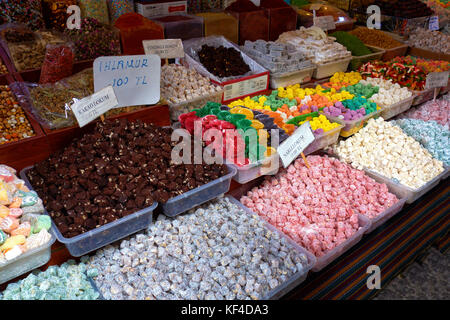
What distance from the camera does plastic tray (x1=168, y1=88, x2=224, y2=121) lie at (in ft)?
7.33

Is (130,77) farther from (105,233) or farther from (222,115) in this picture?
(105,233)

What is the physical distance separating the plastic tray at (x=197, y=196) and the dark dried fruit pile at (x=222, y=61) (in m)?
1.08

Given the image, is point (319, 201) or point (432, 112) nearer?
point (319, 201)

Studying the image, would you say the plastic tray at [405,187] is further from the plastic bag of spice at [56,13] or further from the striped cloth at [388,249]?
the plastic bag of spice at [56,13]

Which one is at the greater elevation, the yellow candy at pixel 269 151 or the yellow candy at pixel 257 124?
the yellow candy at pixel 257 124

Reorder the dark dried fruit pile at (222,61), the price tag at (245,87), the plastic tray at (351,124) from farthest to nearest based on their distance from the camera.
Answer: the dark dried fruit pile at (222,61) < the price tag at (245,87) < the plastic tray at (351,124)

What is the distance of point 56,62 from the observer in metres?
2.02

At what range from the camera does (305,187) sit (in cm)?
208

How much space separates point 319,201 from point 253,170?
42 centimetres

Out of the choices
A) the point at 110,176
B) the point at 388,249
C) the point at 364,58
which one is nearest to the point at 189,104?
the point at 110,176

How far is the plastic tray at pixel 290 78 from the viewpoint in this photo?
9.21 feet

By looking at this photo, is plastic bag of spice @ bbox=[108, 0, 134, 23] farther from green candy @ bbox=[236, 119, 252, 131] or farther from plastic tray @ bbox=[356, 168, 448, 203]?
plastic tray @ bbox=[356, 168, 448, 203]
